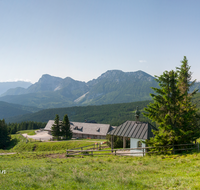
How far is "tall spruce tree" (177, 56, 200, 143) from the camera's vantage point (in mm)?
19047

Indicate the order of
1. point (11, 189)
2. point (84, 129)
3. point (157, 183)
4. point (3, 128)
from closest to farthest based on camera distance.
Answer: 1. point (11, 189)
2. point (157, 183)
3. point (3, 128)
4. point (84, 129)

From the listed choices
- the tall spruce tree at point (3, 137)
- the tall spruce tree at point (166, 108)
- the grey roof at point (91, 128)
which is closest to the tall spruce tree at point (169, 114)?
the tall spruce tree at point (166, 108)

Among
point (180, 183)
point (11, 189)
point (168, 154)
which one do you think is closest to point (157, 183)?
point (180, 183)

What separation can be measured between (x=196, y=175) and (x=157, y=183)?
265 centimetres

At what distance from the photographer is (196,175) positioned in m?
9.97

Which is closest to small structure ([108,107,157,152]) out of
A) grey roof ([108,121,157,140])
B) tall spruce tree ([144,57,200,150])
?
grey roof ([108,121,157,140])

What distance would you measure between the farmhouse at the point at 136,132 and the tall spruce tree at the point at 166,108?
421cm

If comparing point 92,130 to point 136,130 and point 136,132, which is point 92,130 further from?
point 136,132

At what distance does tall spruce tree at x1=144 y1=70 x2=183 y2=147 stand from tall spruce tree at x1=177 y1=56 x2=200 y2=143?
36.4 inches

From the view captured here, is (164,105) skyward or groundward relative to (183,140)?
skyward

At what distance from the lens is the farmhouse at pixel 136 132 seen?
2425 cm

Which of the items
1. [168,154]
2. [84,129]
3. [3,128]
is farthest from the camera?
→ [84,129]

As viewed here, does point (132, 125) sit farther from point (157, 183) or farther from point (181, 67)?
point (157, 183)

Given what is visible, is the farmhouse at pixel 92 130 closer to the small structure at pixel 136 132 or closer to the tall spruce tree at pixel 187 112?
the small structure at pixel 136 132
